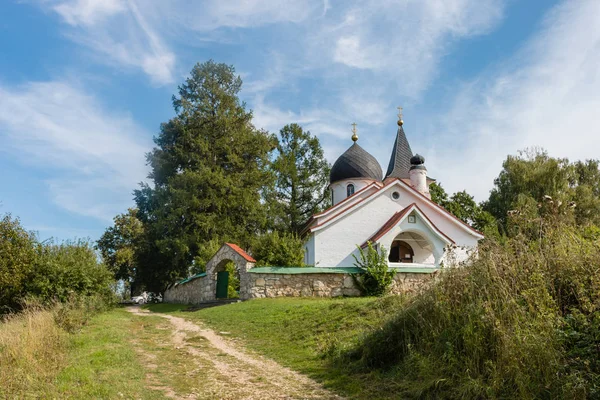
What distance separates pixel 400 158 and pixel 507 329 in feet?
110

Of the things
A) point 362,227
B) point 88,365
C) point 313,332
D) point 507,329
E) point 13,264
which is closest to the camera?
point 507,329

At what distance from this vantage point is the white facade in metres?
22.8

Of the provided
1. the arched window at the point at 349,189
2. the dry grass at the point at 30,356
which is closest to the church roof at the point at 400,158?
the arched window at the point at 349,189

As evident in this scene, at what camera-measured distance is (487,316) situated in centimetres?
547

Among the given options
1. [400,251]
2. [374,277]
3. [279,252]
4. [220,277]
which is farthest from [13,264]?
[400,251]

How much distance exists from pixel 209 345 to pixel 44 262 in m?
9.54

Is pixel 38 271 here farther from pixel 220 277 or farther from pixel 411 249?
pixel 411 249

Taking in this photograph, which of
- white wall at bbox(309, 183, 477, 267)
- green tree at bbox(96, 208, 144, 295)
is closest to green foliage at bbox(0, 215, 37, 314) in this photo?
white wall at bbox(309, 183, 477, 267)

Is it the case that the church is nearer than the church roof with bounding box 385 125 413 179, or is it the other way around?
the church

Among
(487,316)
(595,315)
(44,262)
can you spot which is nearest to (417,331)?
(487,316)

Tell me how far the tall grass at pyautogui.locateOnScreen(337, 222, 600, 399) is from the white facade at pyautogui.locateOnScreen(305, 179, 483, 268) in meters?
15.8

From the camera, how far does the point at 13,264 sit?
1603cm

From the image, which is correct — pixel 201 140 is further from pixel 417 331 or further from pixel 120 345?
pixel 417 331

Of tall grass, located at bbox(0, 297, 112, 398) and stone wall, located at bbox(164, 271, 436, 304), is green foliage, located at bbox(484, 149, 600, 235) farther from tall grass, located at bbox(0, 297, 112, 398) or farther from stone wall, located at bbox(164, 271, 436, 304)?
tall grass, located at bbox(0, 297, 112, 398)
